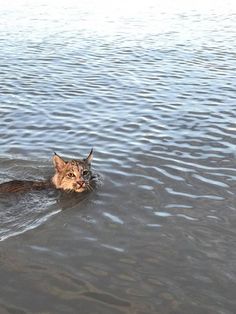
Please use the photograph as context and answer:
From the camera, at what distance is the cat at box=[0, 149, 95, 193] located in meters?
11.6

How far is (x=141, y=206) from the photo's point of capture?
10.8 m

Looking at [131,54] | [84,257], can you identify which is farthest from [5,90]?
[84,257]

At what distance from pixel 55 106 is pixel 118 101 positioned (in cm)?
233

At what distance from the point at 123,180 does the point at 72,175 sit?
1254 millimetres

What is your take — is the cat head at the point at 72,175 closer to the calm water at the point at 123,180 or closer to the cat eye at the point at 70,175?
the cat eye at the point at 70,175

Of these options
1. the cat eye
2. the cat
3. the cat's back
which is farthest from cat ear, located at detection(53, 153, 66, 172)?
the cat's back

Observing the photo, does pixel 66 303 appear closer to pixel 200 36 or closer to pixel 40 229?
pixel 40 229

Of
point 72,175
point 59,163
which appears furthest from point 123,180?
point 59,163

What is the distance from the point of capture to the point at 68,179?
11781mm

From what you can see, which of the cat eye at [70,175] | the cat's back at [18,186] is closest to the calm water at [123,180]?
the cat's back at [18,186]

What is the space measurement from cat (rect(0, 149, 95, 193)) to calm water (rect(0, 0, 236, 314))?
287mm

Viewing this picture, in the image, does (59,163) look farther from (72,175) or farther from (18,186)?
(18,186)

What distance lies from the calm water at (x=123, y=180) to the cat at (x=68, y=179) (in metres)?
0.29

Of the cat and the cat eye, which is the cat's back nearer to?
the cat
